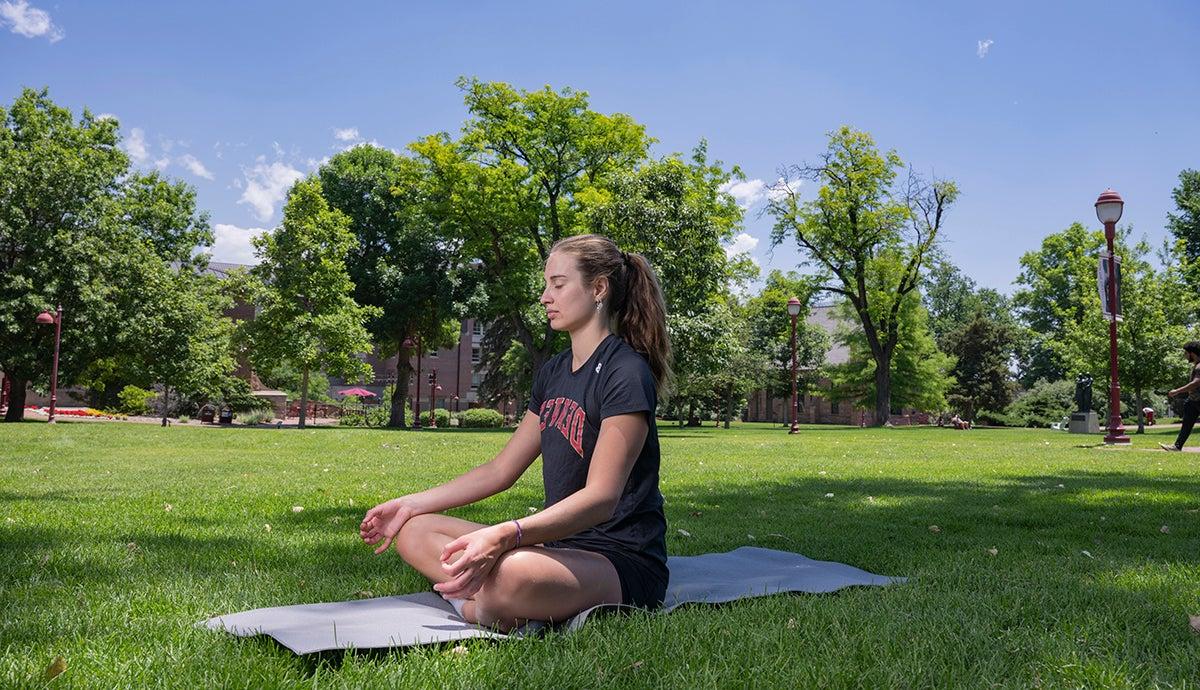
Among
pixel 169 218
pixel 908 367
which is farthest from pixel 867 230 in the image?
pixel 169 218

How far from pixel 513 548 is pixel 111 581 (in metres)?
2.43

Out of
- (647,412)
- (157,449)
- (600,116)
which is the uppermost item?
(600,116)

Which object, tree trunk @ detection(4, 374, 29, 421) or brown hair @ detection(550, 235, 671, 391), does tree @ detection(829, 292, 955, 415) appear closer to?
tree trunk @ detection(4, 374, 29, 421)

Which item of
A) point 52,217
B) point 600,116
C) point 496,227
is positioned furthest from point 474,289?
point 52,217

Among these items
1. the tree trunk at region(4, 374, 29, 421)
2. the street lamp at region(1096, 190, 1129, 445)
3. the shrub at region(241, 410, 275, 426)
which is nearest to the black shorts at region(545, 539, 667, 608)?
the street lamp at region(1096, 190, 1129, 445)

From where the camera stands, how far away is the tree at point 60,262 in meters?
29.2

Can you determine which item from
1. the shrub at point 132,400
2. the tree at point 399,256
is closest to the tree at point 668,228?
the tree at point 399,256

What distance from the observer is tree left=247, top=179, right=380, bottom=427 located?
108 ft

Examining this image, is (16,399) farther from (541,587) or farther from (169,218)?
(541,587)

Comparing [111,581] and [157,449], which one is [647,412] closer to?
[111,581]

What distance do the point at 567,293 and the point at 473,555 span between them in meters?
1.16

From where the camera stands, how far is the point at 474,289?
127 feet

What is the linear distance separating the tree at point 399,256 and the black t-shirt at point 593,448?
114 ft

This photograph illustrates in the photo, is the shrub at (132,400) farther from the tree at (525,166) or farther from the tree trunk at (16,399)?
the tree at (525,166)
